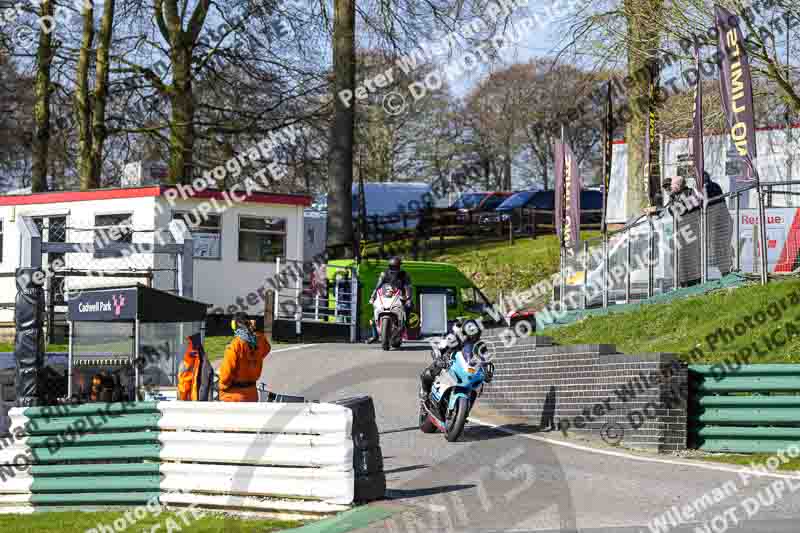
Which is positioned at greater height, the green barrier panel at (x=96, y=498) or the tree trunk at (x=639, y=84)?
the tree trunk at (x=639, y=84)

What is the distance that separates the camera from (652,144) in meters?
22.6

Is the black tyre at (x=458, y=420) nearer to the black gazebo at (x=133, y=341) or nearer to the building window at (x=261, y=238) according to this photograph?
the black gazebo at (x=133, y=341)

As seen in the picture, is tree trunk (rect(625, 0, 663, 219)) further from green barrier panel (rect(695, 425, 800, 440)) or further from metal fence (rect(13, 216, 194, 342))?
green barrier panel (rect(695, 425, 800, 440))

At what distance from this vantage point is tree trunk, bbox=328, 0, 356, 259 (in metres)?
32.0

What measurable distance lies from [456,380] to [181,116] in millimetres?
20410

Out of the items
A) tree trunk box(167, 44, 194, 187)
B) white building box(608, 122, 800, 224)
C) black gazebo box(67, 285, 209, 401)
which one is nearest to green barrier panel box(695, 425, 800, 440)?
black gazebo box(67, 285, 209, 401)

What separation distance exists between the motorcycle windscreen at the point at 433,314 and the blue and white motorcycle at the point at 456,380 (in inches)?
454

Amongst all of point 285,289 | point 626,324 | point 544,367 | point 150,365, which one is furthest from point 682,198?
A: point 285,289

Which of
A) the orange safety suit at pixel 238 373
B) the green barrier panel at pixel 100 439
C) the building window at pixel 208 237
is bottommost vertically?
the green barrier panel at pixel 100 439

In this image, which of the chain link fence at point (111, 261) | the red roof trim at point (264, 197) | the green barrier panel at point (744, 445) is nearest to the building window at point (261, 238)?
the red roof trim at point (264, 197)

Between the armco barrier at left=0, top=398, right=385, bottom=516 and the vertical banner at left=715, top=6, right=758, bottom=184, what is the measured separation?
7422 millimetres

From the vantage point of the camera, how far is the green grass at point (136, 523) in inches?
347

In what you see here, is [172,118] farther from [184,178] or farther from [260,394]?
[260,394]

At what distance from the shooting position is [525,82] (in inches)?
2263
